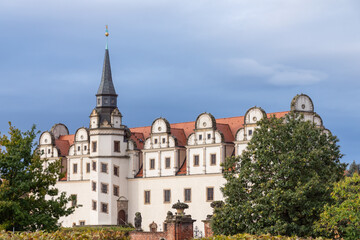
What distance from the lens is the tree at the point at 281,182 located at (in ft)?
138

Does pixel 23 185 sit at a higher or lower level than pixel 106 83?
lower

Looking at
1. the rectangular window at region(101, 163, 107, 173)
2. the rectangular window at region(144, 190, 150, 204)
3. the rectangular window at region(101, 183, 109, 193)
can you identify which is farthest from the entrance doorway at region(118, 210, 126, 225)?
the rectangular window at region(101, 163, 107, 173)

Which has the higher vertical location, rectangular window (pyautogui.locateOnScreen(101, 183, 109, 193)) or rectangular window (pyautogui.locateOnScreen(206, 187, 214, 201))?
rectangular window (pyautogui.locateOnScreen(101, 183, 109, 193))

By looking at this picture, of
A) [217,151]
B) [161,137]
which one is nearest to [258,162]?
[217,151]

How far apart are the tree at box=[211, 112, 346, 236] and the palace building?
27129mm

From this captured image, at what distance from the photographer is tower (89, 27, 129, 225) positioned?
81.4 meters

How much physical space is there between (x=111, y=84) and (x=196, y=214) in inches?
797

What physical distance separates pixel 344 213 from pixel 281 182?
5.13m

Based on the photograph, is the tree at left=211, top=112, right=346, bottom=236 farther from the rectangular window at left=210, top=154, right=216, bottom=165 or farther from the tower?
the tower

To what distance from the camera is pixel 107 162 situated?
82.2 meters

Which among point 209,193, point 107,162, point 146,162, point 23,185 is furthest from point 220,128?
point 23,185

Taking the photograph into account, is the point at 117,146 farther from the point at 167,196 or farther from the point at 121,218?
the point at 167,196

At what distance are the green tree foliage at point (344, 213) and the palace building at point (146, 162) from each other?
104ft

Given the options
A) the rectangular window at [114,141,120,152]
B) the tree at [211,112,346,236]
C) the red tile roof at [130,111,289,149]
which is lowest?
the tree at [211,112,346,236]
